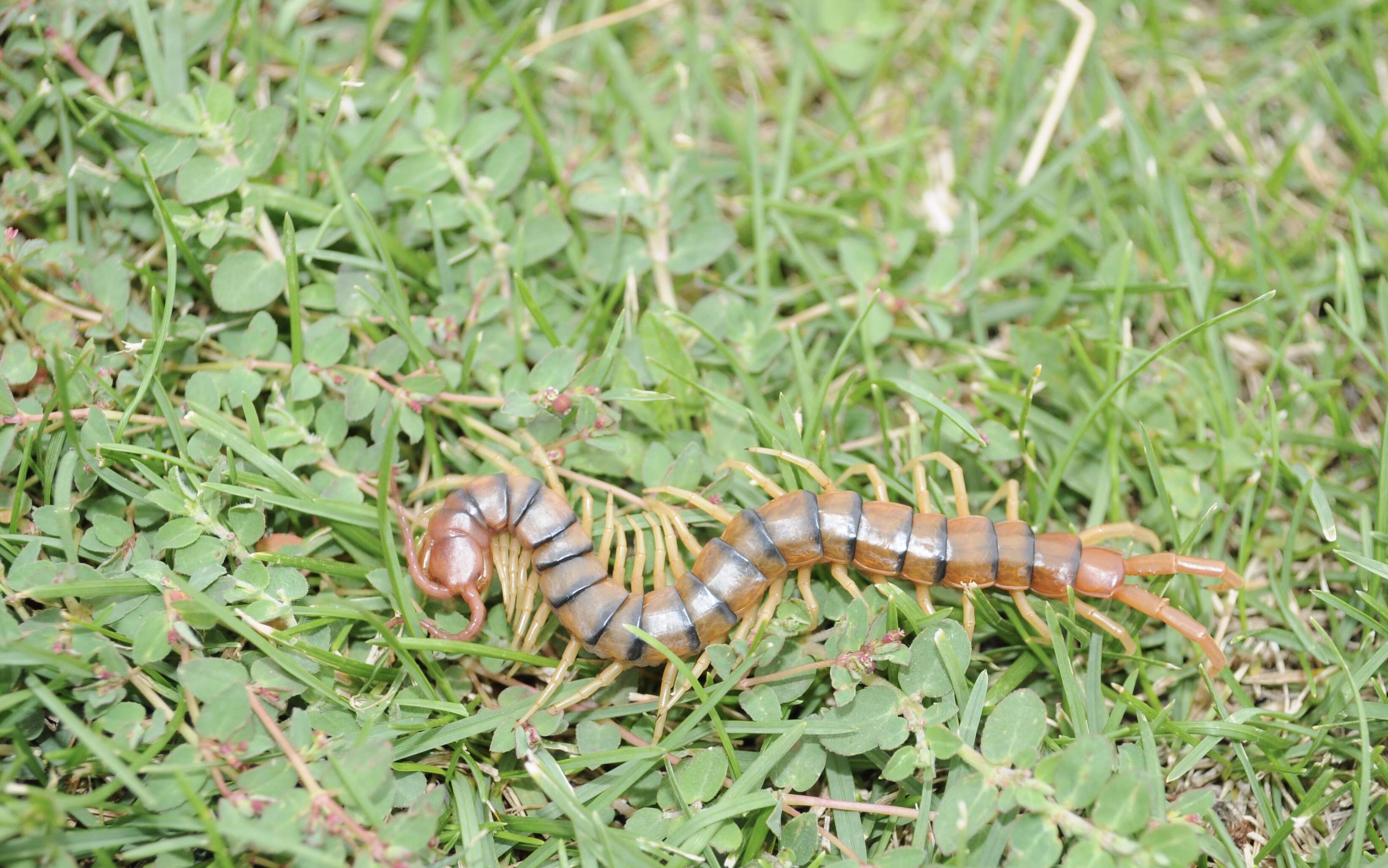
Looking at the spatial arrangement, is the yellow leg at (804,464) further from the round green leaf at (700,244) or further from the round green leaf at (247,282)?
the round green leaf at (247,282)

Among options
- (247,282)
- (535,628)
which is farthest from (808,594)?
(247,282)

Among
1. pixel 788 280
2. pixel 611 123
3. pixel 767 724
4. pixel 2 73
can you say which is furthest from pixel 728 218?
pixel 2 73

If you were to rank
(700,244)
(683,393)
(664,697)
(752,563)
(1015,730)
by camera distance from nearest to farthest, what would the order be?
(1015,730)
(664,697)
(752,563)
(683,393)
(700,244)

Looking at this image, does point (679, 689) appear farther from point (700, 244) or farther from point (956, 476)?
point (700, 244)

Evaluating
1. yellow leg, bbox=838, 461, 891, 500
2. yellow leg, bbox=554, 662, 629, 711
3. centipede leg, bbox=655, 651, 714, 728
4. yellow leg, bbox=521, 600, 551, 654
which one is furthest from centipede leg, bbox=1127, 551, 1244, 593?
yellow leg, bbox=521, 600, 551, 654

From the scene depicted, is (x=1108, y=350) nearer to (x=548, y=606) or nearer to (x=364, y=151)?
(x=548, y=606)

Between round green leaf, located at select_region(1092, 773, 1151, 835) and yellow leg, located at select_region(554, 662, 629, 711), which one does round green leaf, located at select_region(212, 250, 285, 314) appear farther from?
round green leaf, located at select_region(1092, 773, 1151, 835)
